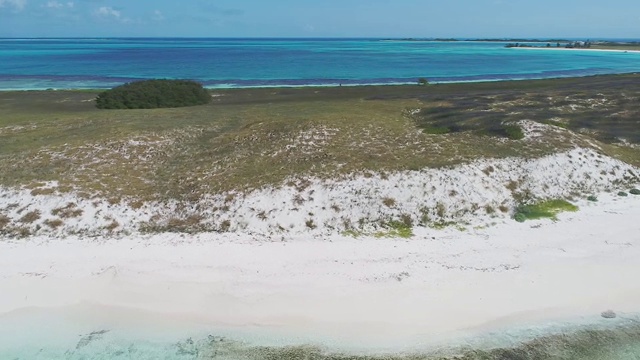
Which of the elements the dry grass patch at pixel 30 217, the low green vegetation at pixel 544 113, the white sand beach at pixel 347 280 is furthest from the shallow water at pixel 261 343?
the low green vegetation at pixel 544 113

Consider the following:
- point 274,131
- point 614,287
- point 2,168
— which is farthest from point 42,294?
point 614,287

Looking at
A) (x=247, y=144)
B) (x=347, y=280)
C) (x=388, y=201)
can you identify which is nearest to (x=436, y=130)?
(x=388, y=201)

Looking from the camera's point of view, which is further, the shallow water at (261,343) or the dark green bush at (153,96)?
the dark green bush at (153,96)

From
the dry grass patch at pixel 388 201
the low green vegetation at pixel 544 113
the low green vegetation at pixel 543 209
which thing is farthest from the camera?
the low green vegetation at pixel 544 113

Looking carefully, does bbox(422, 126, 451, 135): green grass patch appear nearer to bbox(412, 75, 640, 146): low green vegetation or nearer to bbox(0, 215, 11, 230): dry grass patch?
bbox(412, 75, 640, 146): low green vegetation

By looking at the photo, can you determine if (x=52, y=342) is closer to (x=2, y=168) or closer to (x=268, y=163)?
(x=268, y=163)

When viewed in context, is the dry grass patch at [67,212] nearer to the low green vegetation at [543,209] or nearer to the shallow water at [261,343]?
the shallow water at [261,343]

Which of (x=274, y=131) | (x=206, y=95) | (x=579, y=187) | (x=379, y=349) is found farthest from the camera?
(x=206, y=95)
